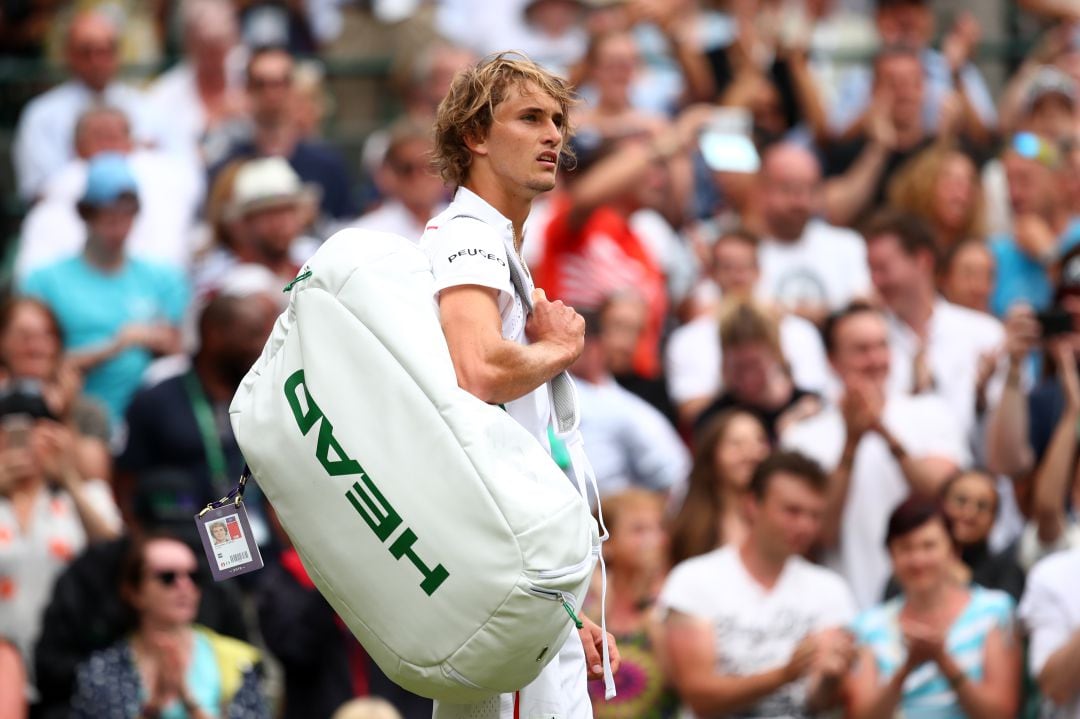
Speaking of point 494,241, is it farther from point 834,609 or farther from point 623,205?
point 623,205

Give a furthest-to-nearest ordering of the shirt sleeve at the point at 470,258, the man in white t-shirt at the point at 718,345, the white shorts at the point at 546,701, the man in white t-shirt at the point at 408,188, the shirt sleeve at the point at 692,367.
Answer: the man in white t-shirt at the point at 408,188 → the shirt sleeve at the point at 692,367 → the man in white t-shirt at the point at 718,345 → the white shorts at the point at 546,701 → the shirt sleeve at the point at 470,258

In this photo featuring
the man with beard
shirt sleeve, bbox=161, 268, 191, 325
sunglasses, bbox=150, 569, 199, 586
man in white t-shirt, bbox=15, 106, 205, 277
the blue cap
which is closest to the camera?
sunglasses, bbox=150, 569, 199, 586

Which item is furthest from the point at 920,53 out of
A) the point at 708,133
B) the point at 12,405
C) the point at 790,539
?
the point at 12,405

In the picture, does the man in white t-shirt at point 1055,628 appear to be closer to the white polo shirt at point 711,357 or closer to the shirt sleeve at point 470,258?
the white polo shirt at point 711,357

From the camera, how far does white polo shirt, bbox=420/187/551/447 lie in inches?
201

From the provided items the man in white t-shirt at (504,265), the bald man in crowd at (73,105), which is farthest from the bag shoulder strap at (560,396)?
the bald man in crowd at (73,105)

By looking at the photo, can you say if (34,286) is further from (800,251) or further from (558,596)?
(558,596)

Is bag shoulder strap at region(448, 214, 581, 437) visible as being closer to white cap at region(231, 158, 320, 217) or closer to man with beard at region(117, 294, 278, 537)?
man with beard at region(117, 294, 278, 537)

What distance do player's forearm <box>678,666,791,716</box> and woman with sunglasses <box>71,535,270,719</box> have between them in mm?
1721

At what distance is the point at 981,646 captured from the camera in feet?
25.9

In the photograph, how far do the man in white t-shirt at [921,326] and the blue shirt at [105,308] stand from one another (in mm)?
3801

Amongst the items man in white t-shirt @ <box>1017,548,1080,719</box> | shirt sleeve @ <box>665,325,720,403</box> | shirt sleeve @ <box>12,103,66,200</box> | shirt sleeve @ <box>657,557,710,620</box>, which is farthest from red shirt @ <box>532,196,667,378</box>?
shirt sleeve @ <box>12,103,66,200</box>

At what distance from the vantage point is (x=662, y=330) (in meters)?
11.3

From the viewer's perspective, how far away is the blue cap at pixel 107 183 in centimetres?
1071
